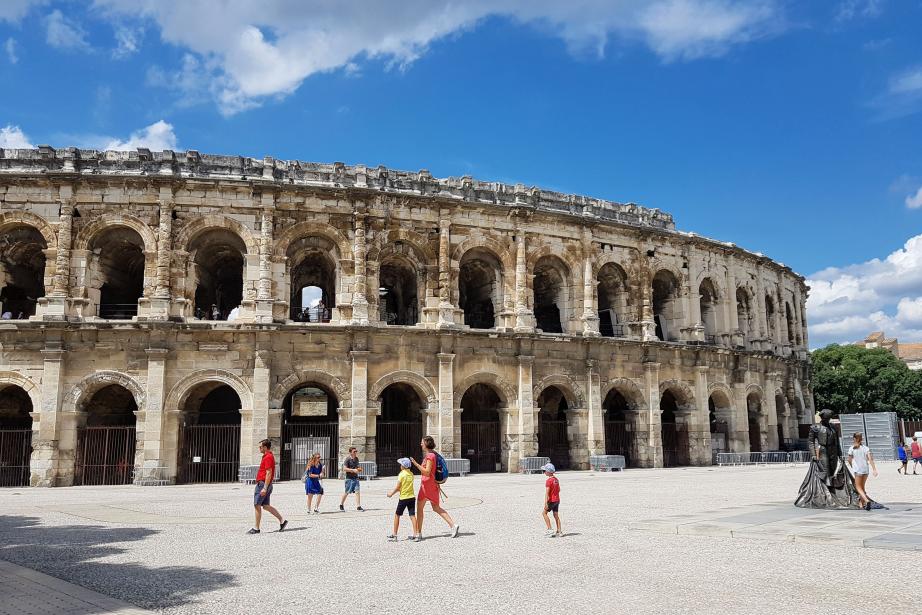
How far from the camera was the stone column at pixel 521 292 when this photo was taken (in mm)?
23438

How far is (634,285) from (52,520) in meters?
20.2

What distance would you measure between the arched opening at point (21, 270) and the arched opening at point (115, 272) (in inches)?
65.4

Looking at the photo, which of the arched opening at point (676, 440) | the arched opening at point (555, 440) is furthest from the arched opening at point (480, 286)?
the arched opening at point (676, 440)

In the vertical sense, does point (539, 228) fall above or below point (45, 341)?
above

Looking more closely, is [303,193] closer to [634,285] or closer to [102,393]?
[102,393]

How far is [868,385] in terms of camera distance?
4866 centimetres

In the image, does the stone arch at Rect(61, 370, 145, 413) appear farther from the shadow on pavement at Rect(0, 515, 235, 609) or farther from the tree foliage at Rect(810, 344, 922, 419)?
the tree foliage at Rect(810, 344, 922, 419)

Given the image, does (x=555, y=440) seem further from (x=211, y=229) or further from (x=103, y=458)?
(x=103, y=458)

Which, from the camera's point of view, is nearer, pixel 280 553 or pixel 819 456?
pixel 280 553

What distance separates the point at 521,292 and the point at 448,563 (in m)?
16.3

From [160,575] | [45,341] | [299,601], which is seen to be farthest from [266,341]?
[299,601]

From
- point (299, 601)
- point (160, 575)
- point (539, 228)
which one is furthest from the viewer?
point (539, 228)

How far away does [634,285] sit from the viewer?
26422mm

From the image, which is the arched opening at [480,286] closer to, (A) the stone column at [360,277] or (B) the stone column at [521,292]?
(B) the stone column at [521,292]
